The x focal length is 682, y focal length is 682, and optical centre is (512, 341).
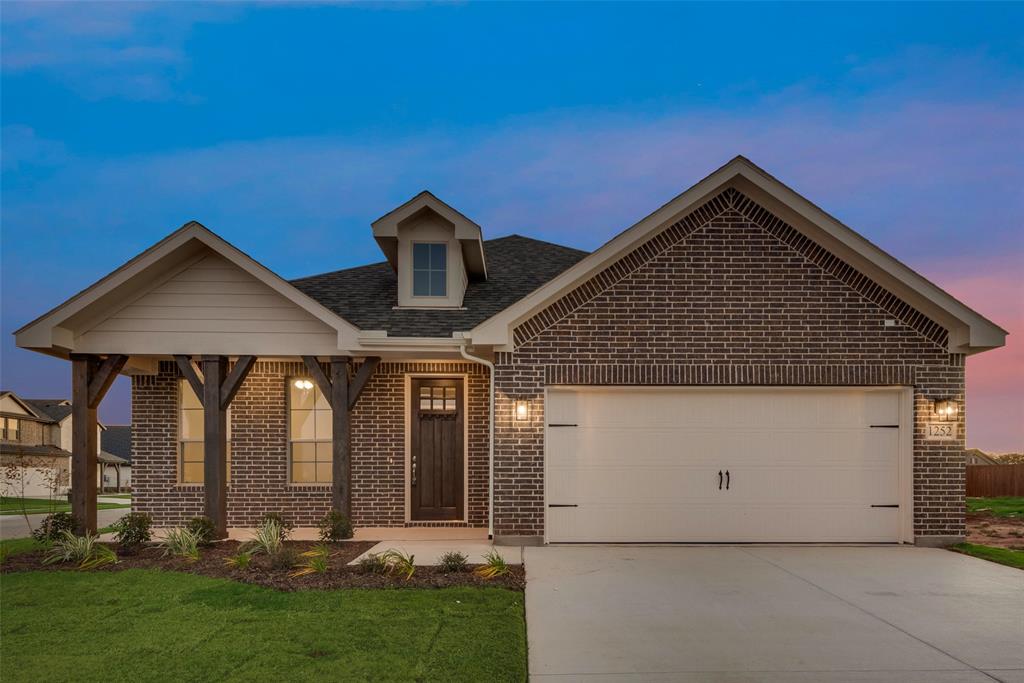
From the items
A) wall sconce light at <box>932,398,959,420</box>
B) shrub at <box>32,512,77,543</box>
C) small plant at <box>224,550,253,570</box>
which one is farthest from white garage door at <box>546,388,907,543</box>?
shrub at <box>32,512,77,543</box>

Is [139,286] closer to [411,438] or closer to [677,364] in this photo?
[411,438]

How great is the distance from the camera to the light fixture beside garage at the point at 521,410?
9.58 m

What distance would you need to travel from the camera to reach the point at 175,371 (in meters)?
11.3

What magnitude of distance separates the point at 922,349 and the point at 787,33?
194 ft

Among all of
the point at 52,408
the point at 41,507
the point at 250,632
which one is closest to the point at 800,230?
the point at 250,632

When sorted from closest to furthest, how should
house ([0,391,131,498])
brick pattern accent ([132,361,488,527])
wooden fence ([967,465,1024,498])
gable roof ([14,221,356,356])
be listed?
1. gable roof ([14,221,356,356])
2. brick pattern accent ([132,361,488,527])
3. wooden fence ([967,465,1024,498])
4. house ([0,391,131,498])

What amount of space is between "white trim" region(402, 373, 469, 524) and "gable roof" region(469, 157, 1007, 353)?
2175 mm

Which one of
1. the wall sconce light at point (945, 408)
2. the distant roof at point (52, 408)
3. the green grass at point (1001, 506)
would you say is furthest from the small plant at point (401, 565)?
the distant roof at point (52, 408)

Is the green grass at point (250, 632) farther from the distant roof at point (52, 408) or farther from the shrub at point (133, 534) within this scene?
the distant roof at point (52, 408)

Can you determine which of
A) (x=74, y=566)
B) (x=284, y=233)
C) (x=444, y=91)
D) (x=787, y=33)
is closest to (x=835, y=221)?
(x=74, y=566)

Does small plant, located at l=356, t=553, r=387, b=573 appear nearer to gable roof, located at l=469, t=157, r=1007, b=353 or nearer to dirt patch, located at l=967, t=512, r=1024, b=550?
gable roof, located at l=469, t=157, r=1007, b=353

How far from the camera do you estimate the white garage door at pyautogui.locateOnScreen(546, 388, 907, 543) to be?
9703 mm

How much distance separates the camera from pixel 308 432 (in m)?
11.5

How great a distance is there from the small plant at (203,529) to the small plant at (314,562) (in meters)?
1.63
